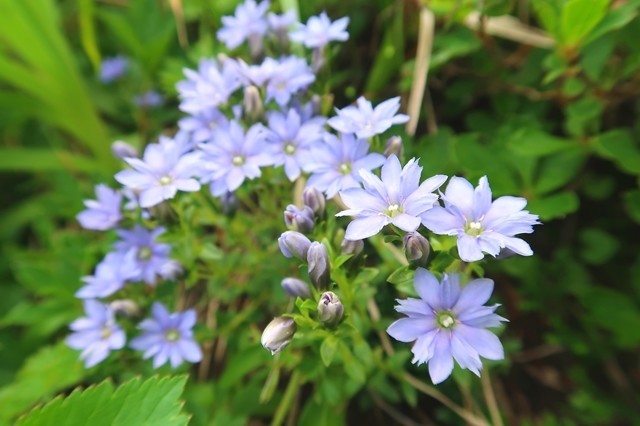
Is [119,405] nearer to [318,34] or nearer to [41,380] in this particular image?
[41,380]

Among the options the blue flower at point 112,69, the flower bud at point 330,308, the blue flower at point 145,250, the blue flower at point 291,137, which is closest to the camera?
the flower bud at point 330,308

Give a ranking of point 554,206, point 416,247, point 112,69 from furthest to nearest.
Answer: point 112,69
point 554,206
point 416,247

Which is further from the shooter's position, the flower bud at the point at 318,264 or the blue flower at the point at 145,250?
the blue flower at the point at 145,250

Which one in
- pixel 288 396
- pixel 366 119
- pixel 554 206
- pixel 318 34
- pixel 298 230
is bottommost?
pixel 288 396

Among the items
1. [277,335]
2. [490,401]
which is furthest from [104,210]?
[490,401]

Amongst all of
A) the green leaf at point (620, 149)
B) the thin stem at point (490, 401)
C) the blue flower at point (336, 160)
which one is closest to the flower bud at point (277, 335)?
the blue flower at point (336, 160)

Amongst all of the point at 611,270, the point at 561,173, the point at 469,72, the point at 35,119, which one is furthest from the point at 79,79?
the point at 611,270

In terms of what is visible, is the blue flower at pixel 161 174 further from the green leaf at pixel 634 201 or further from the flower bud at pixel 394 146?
the green leaf at pixel 634 201

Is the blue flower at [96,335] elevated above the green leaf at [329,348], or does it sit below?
below
